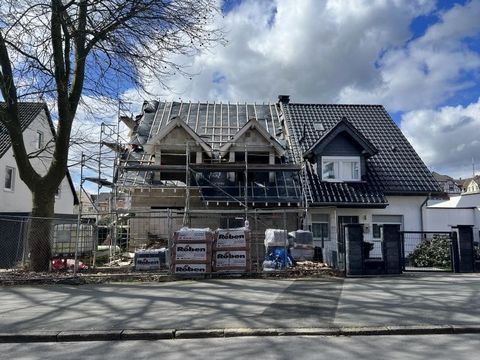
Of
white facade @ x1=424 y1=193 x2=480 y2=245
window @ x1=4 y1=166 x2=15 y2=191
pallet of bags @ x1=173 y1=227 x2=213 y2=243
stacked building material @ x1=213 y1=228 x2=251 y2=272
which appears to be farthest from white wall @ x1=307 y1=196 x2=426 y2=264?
window @ x1=4 y1=166 x2=15 y2=191

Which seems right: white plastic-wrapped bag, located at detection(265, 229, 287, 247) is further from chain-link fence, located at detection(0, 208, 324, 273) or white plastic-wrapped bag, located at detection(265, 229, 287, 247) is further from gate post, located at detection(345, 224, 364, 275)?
gate post, located at detection(345, 224, 364, 275)

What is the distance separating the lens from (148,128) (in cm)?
2462

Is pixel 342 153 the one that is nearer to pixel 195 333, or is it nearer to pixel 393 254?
pixel 393 254

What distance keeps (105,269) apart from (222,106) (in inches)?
578

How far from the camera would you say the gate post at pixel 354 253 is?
1466 cm

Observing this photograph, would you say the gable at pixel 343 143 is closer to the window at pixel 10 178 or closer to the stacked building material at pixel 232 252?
the stacked building material at pixel 232 252

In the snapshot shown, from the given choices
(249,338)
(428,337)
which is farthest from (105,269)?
(428,337)

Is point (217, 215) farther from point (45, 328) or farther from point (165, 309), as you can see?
point (45, 328)

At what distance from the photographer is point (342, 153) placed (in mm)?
22594

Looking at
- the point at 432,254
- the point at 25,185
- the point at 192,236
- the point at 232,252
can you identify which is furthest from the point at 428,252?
the point at 25,185

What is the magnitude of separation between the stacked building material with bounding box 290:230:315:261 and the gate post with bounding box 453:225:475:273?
16.0ft

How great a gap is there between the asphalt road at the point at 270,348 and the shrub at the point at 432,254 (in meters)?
9.86

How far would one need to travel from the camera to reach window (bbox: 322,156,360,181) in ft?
73.5

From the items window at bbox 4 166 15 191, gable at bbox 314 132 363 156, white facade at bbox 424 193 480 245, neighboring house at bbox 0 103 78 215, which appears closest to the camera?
gable at bbox 314 132 363 156
